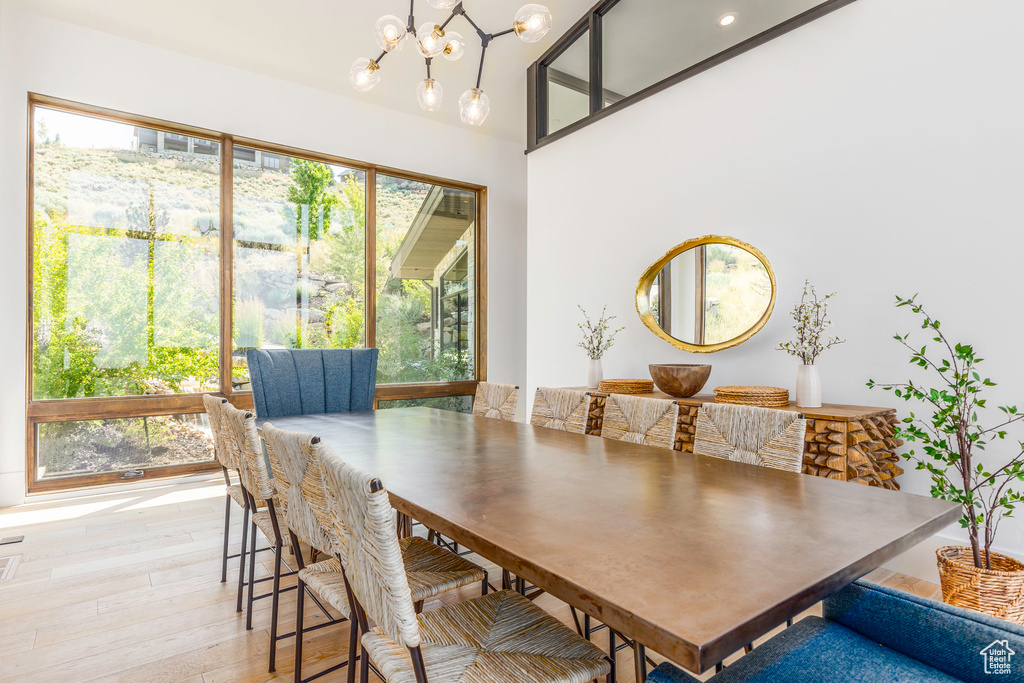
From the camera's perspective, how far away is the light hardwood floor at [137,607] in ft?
6.06

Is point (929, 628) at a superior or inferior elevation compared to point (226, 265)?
inferior

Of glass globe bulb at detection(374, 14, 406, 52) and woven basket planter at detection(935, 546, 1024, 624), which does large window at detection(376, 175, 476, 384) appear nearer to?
glass globe bulb at detection(374, 14, 406, 52)

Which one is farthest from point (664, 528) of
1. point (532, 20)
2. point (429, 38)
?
point (429, 38)

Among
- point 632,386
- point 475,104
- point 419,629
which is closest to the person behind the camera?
point 419,629

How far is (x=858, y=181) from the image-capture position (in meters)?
2.77

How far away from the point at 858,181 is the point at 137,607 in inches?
160

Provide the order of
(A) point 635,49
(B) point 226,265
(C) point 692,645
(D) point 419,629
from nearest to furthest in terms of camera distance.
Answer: (C) point 692,645 < (D) point 419,629 < (A) point 635,49 < (B) point 226,265

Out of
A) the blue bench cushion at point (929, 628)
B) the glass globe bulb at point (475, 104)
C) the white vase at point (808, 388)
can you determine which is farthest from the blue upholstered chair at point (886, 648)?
the glass globe bulb at point (475, 104)

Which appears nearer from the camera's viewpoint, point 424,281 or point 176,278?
point 176,278

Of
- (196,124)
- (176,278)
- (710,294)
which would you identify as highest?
(196,124)

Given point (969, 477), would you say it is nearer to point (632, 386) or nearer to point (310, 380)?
point (632, 386)

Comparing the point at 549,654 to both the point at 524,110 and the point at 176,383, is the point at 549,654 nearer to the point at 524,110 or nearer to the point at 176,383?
the point at 176,383

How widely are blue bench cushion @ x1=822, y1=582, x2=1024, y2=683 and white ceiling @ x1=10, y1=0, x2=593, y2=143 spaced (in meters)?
4.62

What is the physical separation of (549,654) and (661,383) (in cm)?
242
